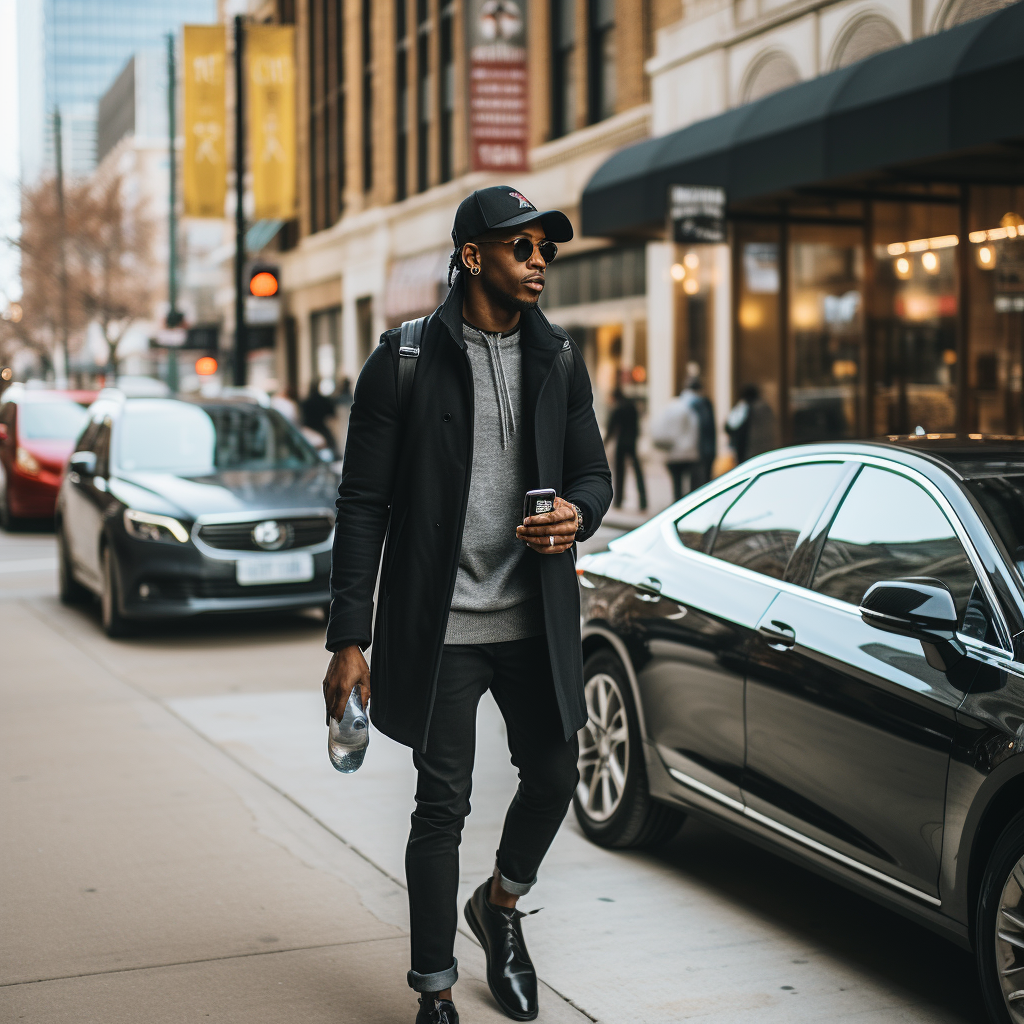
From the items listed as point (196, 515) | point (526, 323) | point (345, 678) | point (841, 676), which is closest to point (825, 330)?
point (196, 515)

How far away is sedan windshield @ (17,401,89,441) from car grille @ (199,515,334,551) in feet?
29.0

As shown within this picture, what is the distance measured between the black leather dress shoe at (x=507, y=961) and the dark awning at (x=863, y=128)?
9.57 meters

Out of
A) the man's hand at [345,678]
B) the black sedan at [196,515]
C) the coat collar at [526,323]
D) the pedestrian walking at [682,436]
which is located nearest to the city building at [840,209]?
the pedestrian walking at [682,436]

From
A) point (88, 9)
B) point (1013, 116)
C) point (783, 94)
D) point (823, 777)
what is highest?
point (88, 9)

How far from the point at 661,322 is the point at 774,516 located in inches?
668

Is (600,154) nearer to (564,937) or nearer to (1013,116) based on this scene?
(1013,116)

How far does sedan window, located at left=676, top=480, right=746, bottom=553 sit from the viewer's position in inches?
195

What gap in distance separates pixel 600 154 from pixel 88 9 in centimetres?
18316

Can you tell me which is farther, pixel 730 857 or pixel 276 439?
pixel 276 439

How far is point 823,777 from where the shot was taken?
3953 millimetres

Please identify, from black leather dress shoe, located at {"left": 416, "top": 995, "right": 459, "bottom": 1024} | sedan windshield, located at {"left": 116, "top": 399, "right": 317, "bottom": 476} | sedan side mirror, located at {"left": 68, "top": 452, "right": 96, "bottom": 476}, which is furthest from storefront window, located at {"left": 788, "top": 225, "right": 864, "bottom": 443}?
black leather dress shoe, located at {"left": 416, "top": 995, "right": 459, "bottom": 1024}

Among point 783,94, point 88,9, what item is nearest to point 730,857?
point 783,94

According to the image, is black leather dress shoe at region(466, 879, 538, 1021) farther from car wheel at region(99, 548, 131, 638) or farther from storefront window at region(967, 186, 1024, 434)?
storefront window at region(967, 186, 1024, 434)

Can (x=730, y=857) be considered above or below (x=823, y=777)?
below
